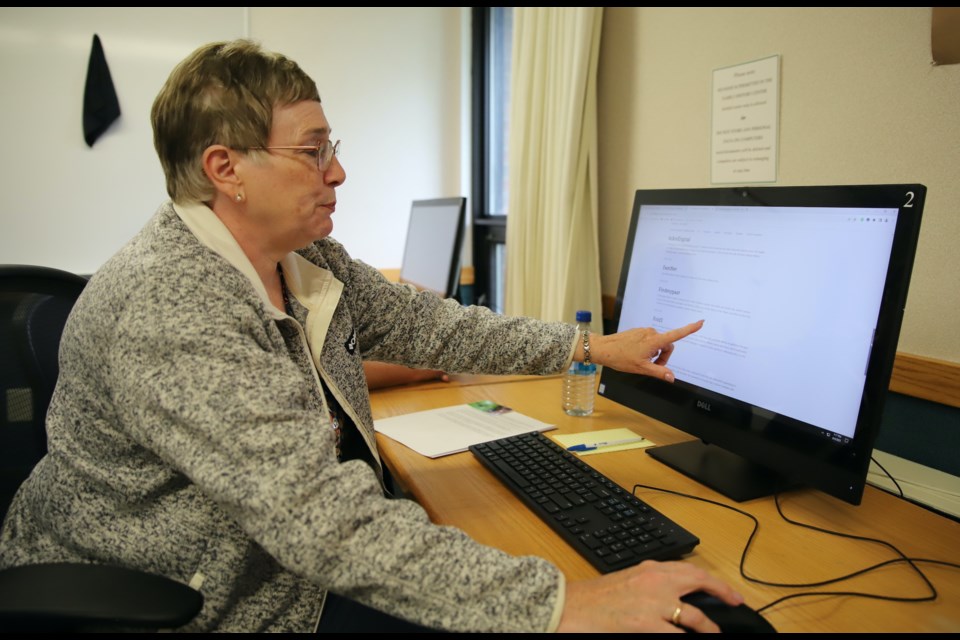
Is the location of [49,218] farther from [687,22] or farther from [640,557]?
[640,557]

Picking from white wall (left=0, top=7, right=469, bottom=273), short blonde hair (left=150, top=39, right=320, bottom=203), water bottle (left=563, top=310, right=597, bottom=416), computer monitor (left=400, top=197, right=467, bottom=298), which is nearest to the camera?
short blonde hair (left=150, top=39, right=320, bottom=203)

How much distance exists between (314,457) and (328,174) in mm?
491

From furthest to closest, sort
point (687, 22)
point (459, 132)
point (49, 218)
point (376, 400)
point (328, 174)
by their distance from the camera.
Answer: point (459, 132), point (49, 218), point (687, 22), point (376, 400), point (328, 174)

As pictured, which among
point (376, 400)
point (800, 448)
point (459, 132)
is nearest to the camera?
point (800, 448)

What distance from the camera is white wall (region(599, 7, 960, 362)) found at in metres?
1.06

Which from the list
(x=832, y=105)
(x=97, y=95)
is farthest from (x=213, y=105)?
(x=97, y=95)

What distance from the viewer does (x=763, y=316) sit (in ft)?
3.05

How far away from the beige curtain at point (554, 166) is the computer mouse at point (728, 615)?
129 centimetres

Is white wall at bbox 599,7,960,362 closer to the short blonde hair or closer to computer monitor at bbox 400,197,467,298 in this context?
computer monitor at bbox 400,197,467,298

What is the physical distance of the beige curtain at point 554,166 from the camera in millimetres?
1875

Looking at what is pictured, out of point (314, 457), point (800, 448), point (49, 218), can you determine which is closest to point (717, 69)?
point (800, 448)

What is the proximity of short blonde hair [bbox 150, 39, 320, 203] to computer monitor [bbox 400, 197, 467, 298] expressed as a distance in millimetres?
976

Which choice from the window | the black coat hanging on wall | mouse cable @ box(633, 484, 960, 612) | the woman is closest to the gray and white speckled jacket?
the woman

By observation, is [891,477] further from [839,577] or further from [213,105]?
[213,105]
